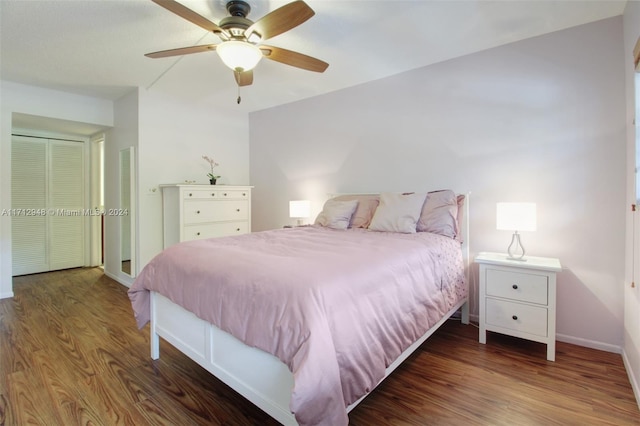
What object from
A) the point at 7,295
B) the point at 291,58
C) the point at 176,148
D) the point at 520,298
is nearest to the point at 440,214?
the point at 520,298

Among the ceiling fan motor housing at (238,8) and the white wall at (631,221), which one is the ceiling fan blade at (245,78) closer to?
the ceiling fan motor housing at (238,8)

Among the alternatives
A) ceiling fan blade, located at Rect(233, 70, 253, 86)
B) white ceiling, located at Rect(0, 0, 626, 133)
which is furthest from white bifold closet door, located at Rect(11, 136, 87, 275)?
ceiling fan blade, located at Rect(233, 70, 253, 86)

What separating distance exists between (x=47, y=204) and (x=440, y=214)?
5187mm

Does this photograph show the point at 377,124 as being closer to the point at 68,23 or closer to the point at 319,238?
the point at 319,238

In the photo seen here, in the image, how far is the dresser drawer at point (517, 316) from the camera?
2143 millimetres

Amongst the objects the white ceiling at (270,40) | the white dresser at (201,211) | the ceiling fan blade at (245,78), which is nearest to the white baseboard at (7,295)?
the white dresser at (201,211)

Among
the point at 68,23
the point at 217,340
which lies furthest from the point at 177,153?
the point at 217,340

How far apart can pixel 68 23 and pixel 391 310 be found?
295 centimetres

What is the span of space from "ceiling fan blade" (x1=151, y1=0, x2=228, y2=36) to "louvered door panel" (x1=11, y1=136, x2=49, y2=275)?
407 cm

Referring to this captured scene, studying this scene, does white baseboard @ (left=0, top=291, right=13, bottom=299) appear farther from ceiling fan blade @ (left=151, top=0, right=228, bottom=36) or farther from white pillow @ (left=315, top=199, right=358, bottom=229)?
ceiling fan blade @ (left=151, top=0, right=228, bottom=36)

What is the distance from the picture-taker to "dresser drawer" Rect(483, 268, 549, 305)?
2.14 meters

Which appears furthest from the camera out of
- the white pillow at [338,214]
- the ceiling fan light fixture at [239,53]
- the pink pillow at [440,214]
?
the white pillow at [338,214]

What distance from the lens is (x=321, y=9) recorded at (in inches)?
83.0

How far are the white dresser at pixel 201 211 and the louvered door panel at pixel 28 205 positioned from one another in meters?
2.11
